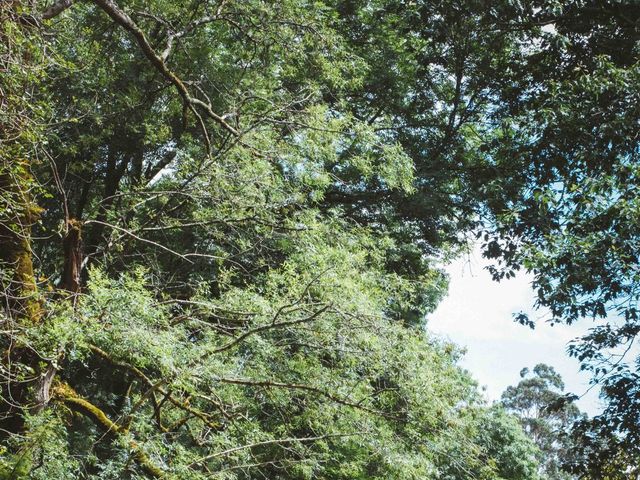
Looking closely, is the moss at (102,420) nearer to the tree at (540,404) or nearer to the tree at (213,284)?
the tree at (213,284)

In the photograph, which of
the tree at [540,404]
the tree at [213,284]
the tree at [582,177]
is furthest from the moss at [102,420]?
the tree at [540,404]

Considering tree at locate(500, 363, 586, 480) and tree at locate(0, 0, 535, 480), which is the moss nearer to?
tree at locate(0, 0, 535, 480)

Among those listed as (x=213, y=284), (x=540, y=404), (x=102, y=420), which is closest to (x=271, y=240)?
(x=213, y=284)

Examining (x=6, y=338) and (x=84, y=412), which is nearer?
(x=6, y=338)

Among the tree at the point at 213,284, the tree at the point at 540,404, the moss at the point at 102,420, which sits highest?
the tree at the point at 540,404

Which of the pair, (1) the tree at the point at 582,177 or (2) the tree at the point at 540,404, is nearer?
(1) the tree at the point at 582,177

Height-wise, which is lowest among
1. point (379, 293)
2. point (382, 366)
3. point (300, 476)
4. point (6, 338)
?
point (6, 338)

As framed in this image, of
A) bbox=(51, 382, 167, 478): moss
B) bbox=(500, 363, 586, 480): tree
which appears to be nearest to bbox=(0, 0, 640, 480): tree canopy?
bbox=(51, 382, 167, 478): moss

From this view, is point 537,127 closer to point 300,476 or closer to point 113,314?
point 113,314

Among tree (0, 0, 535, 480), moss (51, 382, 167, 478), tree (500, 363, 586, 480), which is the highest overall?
tree (500, 363, 586, 480)

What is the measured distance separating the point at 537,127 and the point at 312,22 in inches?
145

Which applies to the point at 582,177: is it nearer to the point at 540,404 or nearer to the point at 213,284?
the point at 213,284

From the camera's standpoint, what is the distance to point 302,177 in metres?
8.92

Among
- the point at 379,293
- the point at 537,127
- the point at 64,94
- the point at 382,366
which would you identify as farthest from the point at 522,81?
the point at 64,94
